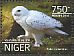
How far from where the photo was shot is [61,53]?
7129mm

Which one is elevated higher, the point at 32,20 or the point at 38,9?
the point at 38,9

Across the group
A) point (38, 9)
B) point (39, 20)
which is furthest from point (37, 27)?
point (38, 9)

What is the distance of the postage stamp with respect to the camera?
7.09 m

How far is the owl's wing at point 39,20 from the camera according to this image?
23.2 feet

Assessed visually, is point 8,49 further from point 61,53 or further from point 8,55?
point 61,53

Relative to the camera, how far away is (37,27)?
7086 millimetres

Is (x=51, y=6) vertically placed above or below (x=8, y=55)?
above

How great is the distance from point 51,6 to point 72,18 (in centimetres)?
23

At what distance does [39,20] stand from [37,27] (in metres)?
0.07

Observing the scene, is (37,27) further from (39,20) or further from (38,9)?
(38,9)

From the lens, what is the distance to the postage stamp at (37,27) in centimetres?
709

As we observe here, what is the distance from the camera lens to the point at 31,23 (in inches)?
279

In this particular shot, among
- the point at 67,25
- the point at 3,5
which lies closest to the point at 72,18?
the point at 67,25

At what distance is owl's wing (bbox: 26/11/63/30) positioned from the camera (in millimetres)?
7074
